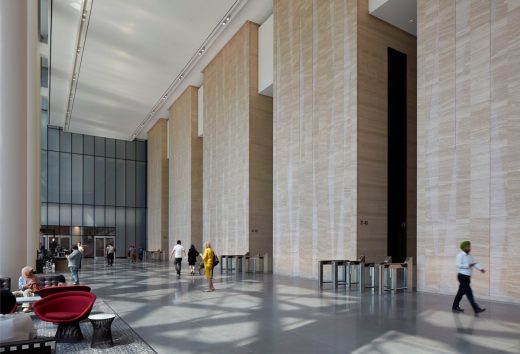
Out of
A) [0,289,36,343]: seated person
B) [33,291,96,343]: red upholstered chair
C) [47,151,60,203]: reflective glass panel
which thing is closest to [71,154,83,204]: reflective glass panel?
[47,151,60,203]: reflective glass panel

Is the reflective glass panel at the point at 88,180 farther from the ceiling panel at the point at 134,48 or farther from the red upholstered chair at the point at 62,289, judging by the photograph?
the red upholstered chair at the point at 62,289

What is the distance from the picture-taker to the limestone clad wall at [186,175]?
29375 millimetres

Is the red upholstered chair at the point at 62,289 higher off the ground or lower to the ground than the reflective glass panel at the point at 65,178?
lower

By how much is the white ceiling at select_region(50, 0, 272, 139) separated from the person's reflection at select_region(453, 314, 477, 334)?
1608 centimetres

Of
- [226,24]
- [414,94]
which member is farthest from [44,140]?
[414,94]

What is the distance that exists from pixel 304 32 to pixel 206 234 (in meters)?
13.6

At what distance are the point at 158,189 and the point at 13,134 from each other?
26996 millimetres

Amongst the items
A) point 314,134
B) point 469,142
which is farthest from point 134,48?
point 469,142

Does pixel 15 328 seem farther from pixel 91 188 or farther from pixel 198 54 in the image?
pixel 91 188

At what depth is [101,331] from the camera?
20.4ft

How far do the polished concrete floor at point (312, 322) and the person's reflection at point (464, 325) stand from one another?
14 mm

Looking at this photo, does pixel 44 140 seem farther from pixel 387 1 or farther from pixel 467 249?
pixel 467 249

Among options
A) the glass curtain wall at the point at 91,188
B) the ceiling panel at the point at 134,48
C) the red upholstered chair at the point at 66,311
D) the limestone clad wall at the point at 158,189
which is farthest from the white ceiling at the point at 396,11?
the glass curtain wall at the point at 91,188

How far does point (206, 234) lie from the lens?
26.1m
